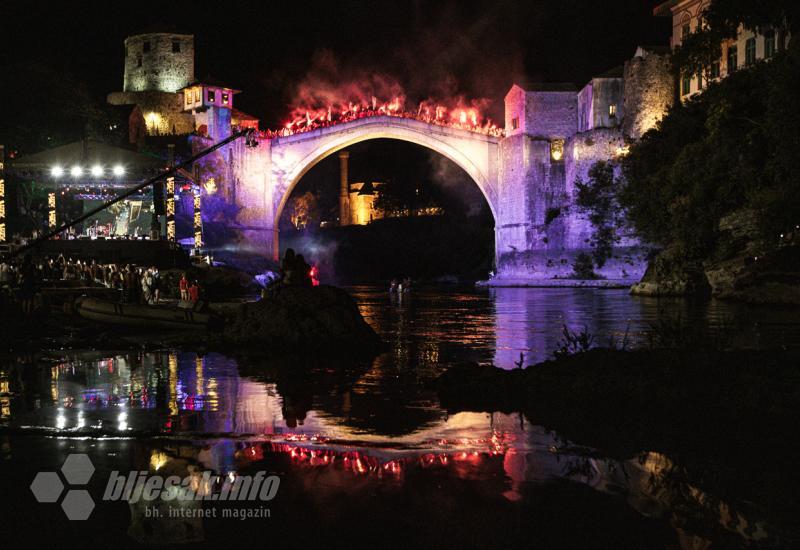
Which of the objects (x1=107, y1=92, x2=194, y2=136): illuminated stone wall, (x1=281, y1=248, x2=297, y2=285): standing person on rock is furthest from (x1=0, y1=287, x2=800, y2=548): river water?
(x1=107, y1=92, x2=194, y2=136): illuminated stone wall

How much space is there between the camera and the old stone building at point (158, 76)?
5512 cm

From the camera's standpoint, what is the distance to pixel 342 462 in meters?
5.21

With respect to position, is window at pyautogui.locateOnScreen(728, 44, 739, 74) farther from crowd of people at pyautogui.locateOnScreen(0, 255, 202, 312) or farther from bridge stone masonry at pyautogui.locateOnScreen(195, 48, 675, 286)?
crowd of people at pyautogui.locateOnScreen(0, 255, 202, 312)

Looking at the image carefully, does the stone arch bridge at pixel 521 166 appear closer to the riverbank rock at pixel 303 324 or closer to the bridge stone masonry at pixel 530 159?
the bridge stone masonry at pixel 530 159

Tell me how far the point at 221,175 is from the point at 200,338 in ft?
118

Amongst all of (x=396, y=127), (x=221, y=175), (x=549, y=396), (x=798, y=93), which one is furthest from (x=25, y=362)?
(x=396, y=127)

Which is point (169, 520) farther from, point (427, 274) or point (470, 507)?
point (427, 274)

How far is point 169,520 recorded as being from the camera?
4133mm

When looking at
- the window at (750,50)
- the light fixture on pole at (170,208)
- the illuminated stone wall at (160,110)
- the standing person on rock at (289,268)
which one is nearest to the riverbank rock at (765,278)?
the window at (750,50)

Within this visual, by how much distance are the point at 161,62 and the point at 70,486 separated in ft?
187

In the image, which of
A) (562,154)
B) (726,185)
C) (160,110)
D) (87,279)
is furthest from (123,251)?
(562,154)

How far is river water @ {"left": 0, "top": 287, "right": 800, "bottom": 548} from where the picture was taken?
3.98 m

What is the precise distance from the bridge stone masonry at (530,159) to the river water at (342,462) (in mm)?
37968

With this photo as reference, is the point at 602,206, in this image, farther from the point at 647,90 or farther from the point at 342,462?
the point at 342,462
